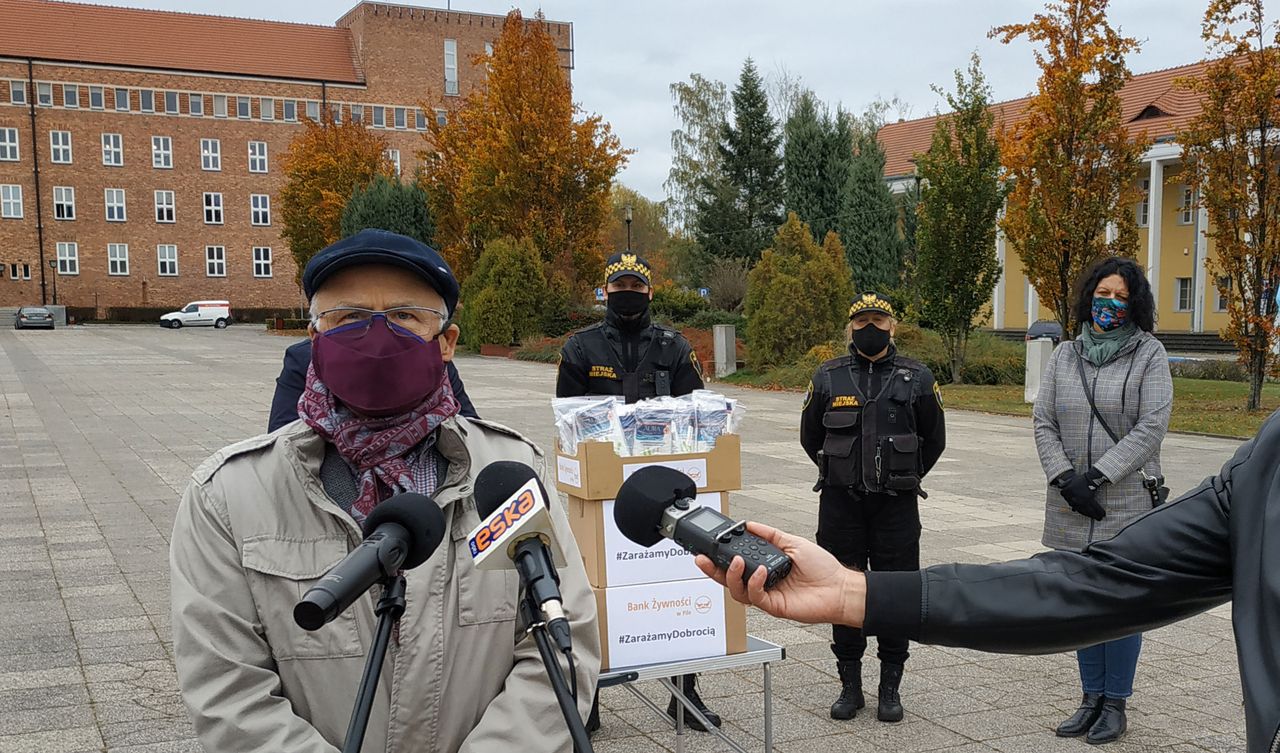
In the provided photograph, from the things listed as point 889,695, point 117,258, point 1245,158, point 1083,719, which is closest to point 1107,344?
point 1083,719

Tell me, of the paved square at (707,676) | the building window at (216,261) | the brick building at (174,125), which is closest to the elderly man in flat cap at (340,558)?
the paved square at (707,676)

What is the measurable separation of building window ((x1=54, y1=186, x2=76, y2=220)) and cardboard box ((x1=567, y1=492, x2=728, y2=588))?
7269cm

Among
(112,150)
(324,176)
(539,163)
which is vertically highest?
(112,150)

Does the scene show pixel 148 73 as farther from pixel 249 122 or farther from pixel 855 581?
pixel 855 581

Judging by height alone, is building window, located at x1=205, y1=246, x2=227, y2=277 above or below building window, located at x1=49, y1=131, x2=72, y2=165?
below

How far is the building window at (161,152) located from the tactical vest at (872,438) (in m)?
72.7

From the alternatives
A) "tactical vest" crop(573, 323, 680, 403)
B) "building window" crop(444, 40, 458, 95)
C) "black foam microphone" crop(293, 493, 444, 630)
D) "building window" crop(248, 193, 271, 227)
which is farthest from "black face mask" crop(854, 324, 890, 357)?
"building window" crop(444, 40, 458, 95)

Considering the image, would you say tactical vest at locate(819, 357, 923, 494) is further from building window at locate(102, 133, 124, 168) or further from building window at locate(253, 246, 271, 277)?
building window at locate(102, 133, 124, 168)

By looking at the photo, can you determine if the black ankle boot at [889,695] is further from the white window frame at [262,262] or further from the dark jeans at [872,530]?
the white window frame at [262,262]

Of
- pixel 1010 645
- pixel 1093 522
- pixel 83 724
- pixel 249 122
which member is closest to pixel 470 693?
pixel 1010 645

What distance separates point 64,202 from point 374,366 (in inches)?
2916

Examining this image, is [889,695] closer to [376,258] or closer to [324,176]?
[376,258]

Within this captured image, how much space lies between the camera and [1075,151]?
19875 mm

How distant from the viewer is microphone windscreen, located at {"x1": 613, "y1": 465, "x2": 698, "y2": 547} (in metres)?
1.82
